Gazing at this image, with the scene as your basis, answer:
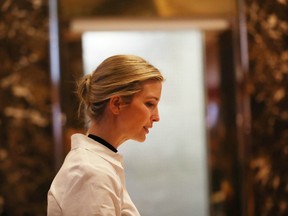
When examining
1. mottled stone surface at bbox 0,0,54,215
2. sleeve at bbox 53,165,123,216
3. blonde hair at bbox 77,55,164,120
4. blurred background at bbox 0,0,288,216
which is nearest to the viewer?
sleeve at bbox 53,165,123,216

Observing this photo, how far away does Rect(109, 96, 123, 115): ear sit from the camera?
163 cm

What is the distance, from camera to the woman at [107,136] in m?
1.48

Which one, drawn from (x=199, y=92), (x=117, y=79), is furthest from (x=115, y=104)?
(x=199, y=92)

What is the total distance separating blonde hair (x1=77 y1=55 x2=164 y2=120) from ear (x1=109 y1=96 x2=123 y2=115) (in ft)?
0.04

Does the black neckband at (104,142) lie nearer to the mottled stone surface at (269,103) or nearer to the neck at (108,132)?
the neck at (108,132)

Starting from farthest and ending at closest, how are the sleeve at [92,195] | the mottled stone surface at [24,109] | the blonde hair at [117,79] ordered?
the mottled stone surface at [24,109], the blonde hair at [117,79], the sleeve at [92,195]

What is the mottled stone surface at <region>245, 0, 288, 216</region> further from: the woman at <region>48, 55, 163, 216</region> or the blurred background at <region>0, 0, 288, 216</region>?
the woman at <region>48, 55, 163, 216</region>

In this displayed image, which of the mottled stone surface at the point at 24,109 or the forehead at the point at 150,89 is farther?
the mottled stone surface at the point at 24,109

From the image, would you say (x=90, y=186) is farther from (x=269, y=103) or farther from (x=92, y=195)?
(x=269, y=103)

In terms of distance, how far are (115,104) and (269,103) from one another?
2.44 metres

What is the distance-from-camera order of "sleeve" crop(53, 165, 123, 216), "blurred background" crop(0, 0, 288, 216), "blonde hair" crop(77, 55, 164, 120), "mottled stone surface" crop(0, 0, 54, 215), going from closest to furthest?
"sleeve" crop(53, 165, 123, 216), "blonde hair" crop(77, 55, 164, 120), "mottled stone surface" crop(0, 0, 54, 215), "blurred background" crop(0, 0, 288, 216)

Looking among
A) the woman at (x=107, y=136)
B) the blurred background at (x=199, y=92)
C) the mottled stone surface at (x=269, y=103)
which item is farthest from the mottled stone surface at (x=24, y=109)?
the woman at (x=107, y=136)

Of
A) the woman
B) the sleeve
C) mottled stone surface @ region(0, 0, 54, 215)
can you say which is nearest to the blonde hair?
the woman

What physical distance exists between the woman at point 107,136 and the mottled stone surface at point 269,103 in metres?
2.31
